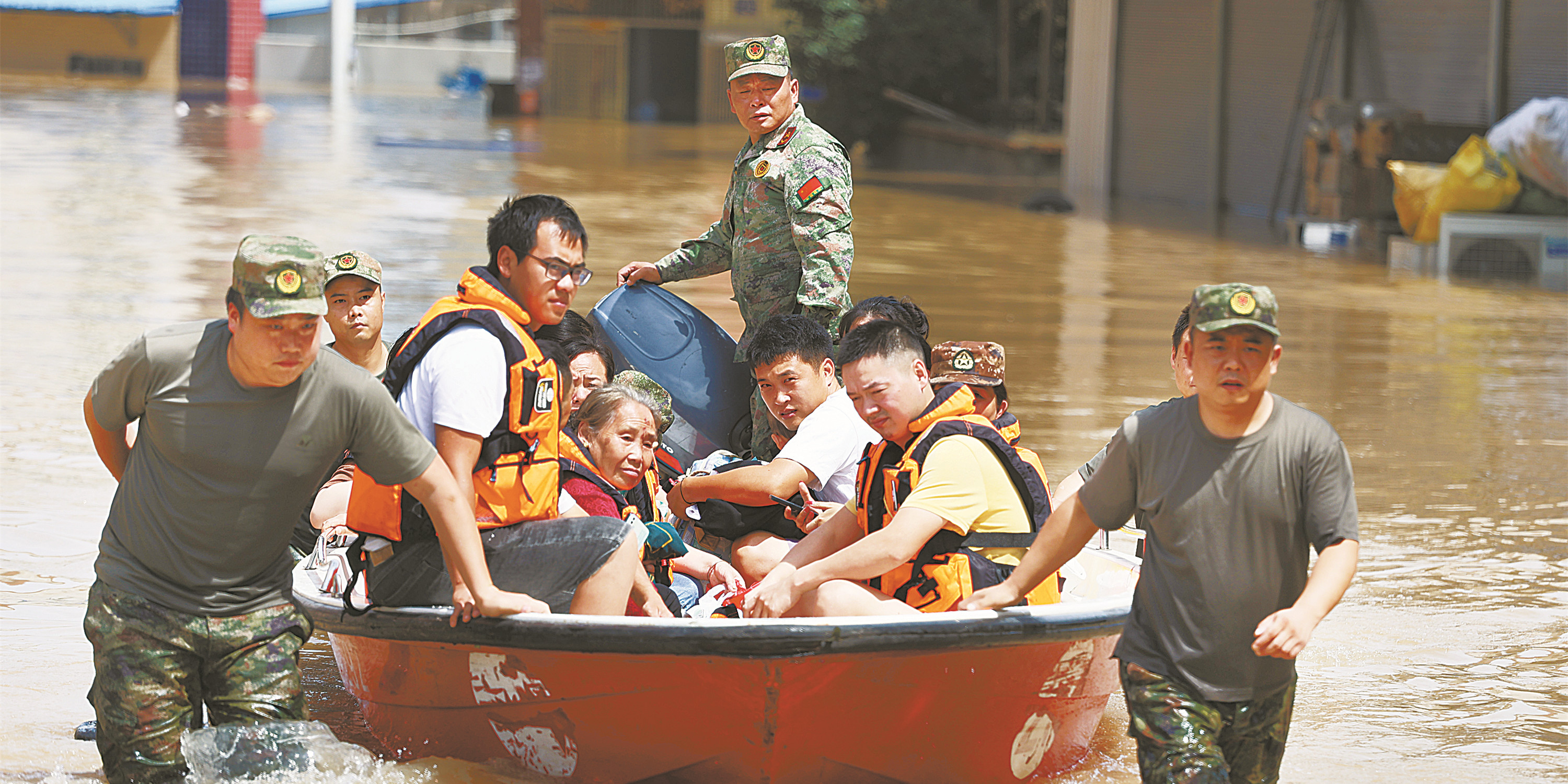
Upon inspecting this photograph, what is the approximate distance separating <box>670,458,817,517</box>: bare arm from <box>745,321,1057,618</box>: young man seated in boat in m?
0.76

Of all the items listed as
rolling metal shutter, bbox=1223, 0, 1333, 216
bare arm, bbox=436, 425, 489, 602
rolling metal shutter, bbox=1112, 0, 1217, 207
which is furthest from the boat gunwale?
rolling metal shutter, bbox=1112, 0, 1217, 207

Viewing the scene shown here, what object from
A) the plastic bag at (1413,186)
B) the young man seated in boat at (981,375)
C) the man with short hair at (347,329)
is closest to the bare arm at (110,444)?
the man with short hair at (347,329)

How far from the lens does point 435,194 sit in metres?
21.2

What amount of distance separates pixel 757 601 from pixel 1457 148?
48.1 feet

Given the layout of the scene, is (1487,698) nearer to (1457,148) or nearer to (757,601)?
(757,601)

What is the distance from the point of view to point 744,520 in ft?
17.3

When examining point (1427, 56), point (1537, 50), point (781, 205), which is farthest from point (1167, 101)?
point (781, 205)

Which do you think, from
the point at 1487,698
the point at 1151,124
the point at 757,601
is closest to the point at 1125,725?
the point at 1487,698

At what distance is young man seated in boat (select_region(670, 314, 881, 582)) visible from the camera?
506cm

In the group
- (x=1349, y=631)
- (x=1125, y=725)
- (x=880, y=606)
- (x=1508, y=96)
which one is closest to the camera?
(x=880, y=606)

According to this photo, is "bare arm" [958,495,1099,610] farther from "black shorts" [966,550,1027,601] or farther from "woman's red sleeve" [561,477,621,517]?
"woman's red sleeve" [561,477,621,517]

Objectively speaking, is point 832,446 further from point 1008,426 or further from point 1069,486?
point 1069,486

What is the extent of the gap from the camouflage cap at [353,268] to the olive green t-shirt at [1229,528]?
9.29 feet

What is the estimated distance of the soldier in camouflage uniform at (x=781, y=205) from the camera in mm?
5945
